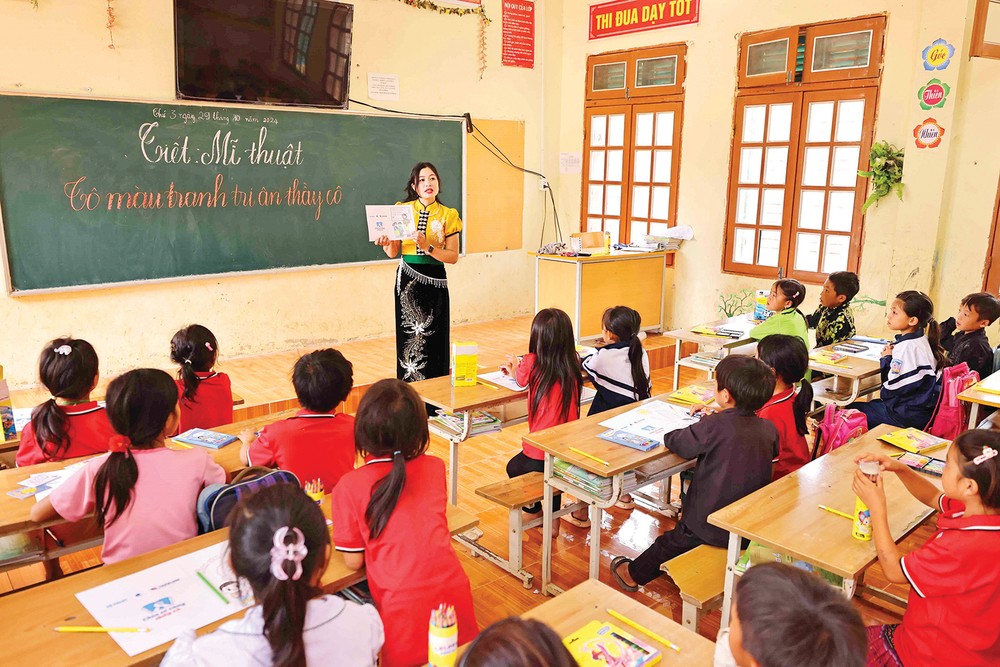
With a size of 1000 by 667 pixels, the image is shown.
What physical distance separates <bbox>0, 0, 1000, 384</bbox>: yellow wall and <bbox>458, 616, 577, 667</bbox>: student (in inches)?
205

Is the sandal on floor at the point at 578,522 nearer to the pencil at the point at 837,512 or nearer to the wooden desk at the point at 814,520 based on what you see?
the wooden desk at the point at 814,520

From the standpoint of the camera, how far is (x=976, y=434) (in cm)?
172

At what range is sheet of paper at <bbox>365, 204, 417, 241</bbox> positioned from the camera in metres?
4.12

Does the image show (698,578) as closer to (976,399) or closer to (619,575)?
(619,575)

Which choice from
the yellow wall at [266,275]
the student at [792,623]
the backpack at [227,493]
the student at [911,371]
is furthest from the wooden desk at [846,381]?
the yellow wall at [266,275]

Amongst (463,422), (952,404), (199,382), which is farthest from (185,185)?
(952,404)

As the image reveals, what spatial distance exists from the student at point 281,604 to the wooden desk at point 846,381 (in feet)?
10.5

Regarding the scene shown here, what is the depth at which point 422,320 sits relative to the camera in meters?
4.59

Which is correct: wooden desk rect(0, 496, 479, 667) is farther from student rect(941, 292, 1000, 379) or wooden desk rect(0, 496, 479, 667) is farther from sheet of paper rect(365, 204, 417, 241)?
student rect(941, 292, 1000, 379)

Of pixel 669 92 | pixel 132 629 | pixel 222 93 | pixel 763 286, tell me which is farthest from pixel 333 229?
pixel 132 629

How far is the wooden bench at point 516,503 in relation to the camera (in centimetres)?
281

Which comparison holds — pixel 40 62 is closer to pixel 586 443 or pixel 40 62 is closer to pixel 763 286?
pixel 586 443

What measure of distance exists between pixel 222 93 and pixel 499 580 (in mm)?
4321

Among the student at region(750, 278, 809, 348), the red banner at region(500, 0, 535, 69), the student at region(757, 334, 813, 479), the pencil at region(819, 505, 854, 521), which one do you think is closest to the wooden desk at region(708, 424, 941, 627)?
the pencil at region(819, 505, 854, 521)
